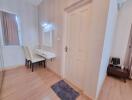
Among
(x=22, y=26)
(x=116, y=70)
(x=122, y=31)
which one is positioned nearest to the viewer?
(x=116, y=70)

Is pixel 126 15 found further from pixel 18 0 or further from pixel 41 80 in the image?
pixel 18 0

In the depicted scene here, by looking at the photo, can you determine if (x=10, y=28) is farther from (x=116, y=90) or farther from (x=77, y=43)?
(x=116, y=90)

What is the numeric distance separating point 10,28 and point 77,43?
101 inches

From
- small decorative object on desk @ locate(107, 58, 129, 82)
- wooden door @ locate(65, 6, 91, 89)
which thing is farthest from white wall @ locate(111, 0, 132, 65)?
wooden door @ locate(65, 6, 91, 89)

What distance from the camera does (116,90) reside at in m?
1.99

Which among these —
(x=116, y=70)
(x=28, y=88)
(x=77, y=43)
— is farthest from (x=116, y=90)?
(x=28, y=88)

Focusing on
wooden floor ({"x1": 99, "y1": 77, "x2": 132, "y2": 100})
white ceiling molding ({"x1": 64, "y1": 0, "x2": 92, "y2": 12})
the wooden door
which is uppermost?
white ceiling molding ({"x1": 64, "y1": 0, "x2": 92, "y2": 12})

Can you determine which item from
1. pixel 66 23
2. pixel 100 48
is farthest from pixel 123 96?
pixel 66 23

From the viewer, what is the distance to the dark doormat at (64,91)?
5.61ft

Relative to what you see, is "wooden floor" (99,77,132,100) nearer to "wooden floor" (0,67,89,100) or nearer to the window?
"wooden floor" (0,67,89,100)

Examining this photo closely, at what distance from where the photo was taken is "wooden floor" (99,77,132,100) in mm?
1763

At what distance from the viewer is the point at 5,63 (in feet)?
9.04

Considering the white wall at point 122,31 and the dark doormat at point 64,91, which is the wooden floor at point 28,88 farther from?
the white wall at point 122,31

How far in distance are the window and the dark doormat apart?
2312 mm
